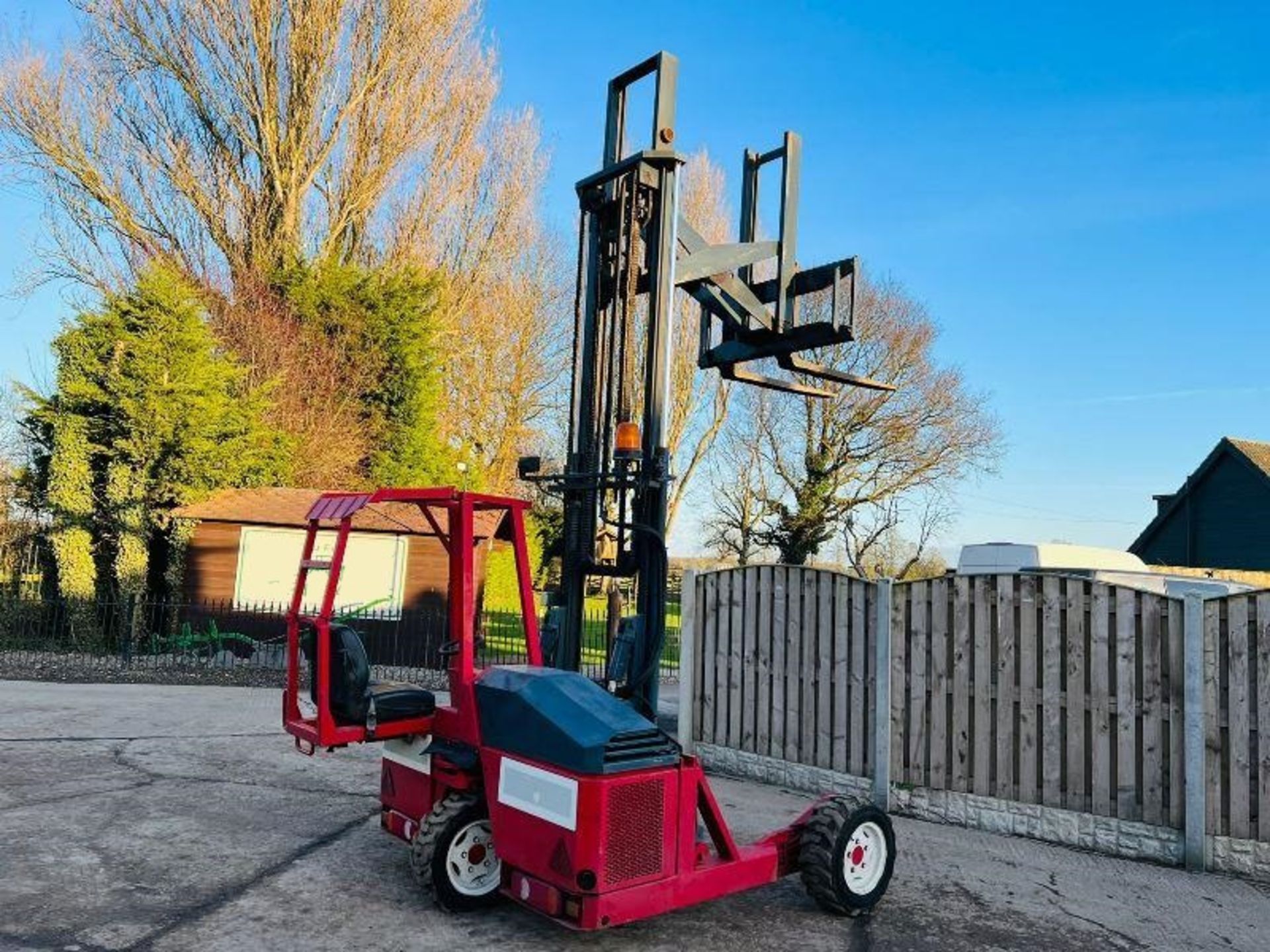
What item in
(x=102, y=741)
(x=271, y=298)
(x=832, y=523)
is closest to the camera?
(x=102, y=741)

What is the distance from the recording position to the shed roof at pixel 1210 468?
90.0 ft

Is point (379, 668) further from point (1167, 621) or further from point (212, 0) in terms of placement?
point (212, 0)

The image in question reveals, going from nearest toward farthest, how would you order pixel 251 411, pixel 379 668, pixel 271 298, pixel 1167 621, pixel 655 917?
pixel 655 917 → pixel 1167 621 → pixel 379 668 → pixel 251 411 → pixel 271 298

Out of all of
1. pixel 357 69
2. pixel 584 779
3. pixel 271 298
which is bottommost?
pixel 584 779

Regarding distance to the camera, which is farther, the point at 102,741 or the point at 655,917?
the point at 102,741

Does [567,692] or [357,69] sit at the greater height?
[357,69]

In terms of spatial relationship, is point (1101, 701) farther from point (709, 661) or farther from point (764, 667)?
point (709, 661)

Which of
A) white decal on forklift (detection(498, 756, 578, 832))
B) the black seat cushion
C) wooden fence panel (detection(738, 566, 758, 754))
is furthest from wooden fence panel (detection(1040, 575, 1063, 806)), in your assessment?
the black seat cushion

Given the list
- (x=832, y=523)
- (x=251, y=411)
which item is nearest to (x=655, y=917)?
(x=251, y=411)

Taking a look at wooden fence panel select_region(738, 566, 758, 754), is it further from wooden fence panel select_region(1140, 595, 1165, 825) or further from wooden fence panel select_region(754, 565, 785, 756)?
wooden fence panel select_region(1140, 595, 1165, 825)

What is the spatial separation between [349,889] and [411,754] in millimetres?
761

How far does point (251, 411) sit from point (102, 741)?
408 inches

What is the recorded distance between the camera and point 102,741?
29.1 ft

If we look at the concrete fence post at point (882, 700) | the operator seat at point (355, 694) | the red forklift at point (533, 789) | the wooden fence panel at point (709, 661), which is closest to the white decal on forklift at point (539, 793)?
the red forklift at point (533, 789)
